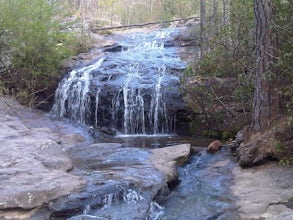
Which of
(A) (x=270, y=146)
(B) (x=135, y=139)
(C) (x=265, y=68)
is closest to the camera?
(A) (x=270, y=146)

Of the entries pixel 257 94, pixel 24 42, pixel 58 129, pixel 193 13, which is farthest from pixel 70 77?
pixel 193 13

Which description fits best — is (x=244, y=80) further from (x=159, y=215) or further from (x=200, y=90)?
(x=159, y=215)

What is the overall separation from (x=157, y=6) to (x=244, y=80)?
62.2 ft

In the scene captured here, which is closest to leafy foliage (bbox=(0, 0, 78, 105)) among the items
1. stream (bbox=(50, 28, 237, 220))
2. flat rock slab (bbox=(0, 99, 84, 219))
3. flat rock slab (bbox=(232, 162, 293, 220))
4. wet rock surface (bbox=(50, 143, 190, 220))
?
stream (bbox=(50, 28, 237, 220))

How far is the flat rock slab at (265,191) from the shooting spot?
19.9ft

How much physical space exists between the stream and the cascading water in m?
0.03

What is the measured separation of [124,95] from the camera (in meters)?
12.7

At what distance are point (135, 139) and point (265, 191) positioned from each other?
5151 millimetres

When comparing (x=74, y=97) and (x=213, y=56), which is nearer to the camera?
(x=213, y=56)

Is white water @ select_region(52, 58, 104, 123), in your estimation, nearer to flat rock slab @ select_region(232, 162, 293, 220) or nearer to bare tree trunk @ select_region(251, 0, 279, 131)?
bare tree trunk @ select_region(251, 0, 279, 131)

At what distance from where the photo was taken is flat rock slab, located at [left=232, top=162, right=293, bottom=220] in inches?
238

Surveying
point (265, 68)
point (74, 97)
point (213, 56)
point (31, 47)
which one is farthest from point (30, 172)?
point (31, 47)

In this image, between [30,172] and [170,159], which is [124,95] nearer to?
[170,159]

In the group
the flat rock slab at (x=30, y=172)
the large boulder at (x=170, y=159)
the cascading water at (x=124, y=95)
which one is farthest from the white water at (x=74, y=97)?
the large boulder at (x=170, y=159)
